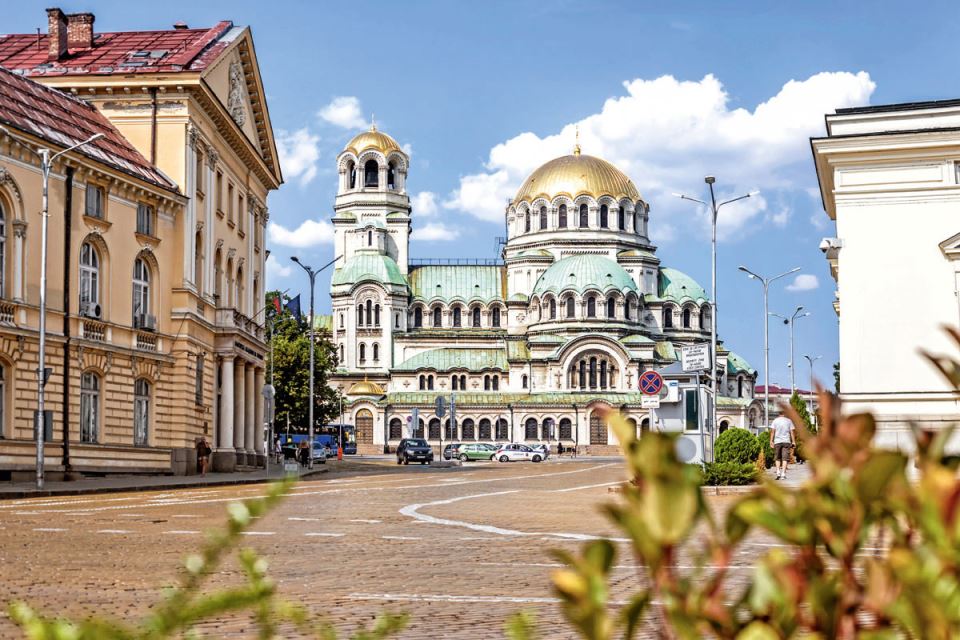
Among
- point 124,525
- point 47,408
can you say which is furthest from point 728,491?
point 47,408

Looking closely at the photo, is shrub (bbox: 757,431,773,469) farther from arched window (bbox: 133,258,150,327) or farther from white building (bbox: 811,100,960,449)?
arched window (bbox: 133,258,150,327)

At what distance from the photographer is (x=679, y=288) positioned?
11825cm

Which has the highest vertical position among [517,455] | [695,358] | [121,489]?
[695,358]

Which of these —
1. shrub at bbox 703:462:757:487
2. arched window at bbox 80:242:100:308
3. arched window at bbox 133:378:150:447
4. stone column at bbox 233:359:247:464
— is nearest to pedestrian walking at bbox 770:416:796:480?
shrub at bbox 703:462:757:487

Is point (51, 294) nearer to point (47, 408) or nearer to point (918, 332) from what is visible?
point (47, 408)

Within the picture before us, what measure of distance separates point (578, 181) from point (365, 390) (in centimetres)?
2722

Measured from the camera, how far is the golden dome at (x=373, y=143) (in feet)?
380

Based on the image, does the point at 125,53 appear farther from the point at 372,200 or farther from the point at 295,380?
the point at 372,200

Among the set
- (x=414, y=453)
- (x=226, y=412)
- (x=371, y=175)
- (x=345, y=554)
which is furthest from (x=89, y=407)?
(x=371, y=175)

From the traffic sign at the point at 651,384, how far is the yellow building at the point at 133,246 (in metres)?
15.1

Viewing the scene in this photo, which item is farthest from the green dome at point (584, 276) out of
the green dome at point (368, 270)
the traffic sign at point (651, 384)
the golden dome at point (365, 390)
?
the traffic sign at point (651, 384)

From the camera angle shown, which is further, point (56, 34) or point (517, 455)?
point (517, 455)

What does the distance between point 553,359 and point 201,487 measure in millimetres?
72684

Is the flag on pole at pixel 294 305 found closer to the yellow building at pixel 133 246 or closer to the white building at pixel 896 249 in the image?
the yellow building at pixel 133 246
